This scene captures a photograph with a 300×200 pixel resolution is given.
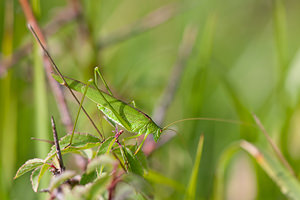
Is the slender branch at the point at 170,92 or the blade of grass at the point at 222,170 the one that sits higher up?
the slender branch at the point at 170,92

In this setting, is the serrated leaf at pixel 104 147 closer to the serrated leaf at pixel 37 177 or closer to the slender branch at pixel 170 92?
the serrated leaf at pixel 37 177

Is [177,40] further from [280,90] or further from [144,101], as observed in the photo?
[280,90]

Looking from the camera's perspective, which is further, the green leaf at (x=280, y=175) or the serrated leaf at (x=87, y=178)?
the green leaf at (x=280, y=175)

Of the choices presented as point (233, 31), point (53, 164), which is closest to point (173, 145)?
point (53, 164)

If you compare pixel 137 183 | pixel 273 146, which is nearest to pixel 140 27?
pixel 273 146

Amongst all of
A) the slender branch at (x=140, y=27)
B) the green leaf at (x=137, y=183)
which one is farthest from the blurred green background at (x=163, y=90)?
the green leaf at (x=137, y=183)

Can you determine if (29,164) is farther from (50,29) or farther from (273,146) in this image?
(50,29)
